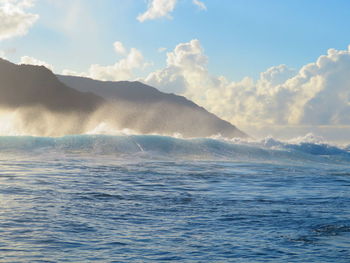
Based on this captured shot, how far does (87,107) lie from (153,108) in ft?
126

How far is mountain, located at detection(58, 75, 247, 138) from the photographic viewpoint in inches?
5595

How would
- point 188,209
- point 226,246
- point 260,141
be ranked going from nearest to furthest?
1. point 226,246
2. point 188,209
3. point 260,141

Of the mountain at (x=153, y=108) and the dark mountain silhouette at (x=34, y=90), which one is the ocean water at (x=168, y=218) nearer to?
the dark mountain silhouette at (x=34, y=90)

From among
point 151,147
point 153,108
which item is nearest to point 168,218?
point 151,147

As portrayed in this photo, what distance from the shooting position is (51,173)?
730 inches

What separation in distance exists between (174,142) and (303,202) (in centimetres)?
2971

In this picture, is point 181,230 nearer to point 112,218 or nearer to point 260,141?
point 112,218

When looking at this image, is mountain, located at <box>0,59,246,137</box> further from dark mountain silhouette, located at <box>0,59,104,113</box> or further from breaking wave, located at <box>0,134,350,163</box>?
breaking wave, located at <box>0,134,350,163</box>

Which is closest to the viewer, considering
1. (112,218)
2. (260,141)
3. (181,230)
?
(181,230)

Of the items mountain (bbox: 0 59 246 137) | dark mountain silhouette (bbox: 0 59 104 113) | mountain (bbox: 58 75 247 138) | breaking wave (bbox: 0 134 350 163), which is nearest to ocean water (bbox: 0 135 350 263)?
breaking wave (bbox: 0 134 350 163)

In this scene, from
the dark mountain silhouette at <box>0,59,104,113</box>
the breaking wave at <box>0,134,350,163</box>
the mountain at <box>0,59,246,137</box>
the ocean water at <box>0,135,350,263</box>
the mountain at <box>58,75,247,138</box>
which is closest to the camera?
the ocean water at <box>0,135,350,263</box>

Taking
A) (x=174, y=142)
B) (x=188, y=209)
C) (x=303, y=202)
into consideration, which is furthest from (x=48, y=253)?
(x=174, y=142)

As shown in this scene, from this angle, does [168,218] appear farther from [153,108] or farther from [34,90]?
[153,108]

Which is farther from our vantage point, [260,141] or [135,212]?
[260,141]
